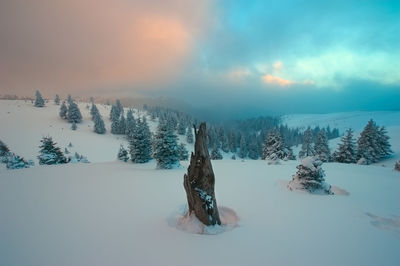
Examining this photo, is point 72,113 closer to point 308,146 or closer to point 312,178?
point 312,178

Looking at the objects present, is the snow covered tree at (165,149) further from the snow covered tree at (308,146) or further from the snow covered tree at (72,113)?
the snow covered tree at (72,113)

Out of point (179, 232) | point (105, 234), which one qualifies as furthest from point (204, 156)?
point (105, 234)

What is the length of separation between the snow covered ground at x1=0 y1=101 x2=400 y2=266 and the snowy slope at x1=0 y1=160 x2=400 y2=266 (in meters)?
0.03

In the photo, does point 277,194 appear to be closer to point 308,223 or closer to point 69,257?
point 308,223

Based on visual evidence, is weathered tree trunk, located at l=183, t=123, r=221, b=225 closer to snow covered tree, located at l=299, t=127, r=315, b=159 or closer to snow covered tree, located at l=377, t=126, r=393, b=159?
snow covered tree, located at l=377, t=126, r=393, b=159

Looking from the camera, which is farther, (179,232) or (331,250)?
(179,232)

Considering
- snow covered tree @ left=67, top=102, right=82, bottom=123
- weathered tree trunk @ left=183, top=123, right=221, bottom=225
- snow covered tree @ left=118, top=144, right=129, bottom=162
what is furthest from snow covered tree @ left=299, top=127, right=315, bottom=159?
snow covered tree @ left=67, top=102, right=82, bottom=123

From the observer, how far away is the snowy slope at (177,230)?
18.5 feet

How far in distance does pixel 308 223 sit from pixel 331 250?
1.79 meters

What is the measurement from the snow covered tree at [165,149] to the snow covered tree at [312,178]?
505 inches

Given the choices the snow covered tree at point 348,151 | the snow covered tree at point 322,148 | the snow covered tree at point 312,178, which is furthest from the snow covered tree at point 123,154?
the snow covered tree at point 322,148

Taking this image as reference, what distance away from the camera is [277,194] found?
11.6m

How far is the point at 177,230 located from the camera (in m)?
7.16

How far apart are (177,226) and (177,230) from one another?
0.30 m
